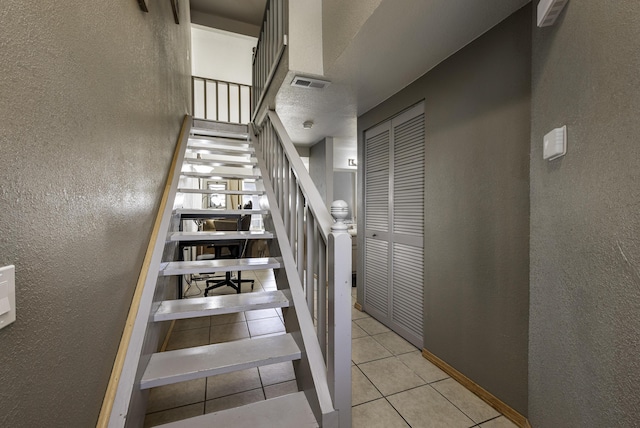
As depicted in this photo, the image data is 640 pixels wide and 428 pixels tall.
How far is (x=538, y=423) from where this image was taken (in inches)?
54.0

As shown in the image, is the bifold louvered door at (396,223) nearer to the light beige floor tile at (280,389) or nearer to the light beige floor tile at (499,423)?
the light beige floor tile at (499,423)

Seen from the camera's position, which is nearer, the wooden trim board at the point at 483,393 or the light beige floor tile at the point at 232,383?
the wooden trim board at the point at 483,393

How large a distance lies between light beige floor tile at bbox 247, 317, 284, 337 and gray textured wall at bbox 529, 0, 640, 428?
2.12 m

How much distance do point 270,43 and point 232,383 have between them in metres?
3.11

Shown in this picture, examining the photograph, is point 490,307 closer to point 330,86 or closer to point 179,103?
point 330,86

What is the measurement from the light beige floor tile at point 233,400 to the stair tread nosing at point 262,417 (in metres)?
0.54

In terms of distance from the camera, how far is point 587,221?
1015mm

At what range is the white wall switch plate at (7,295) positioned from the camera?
0.54m

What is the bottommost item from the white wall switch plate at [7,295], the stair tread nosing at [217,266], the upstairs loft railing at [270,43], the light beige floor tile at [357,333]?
the light beige floor tile at [357,333]

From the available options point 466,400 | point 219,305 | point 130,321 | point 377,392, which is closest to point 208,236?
point 219,305

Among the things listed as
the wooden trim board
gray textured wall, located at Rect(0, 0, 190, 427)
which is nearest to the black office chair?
gray textured wall, located at Rect(0, 0, 190, 427)

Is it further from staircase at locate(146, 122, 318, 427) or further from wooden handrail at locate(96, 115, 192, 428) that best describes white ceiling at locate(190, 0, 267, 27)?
staircase at locate(146, 122, 318, 427)

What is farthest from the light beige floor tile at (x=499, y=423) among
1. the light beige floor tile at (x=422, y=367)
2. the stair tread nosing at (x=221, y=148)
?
the stair tread nosing at (x=221, y=148)

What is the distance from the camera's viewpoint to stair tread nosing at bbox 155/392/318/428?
1218 mm
